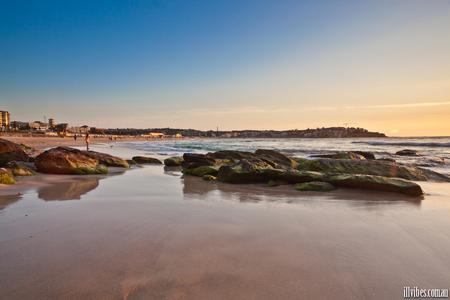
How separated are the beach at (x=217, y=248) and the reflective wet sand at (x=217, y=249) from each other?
10 mm

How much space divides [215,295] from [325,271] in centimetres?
98

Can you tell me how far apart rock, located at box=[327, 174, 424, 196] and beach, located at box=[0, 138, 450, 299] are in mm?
661

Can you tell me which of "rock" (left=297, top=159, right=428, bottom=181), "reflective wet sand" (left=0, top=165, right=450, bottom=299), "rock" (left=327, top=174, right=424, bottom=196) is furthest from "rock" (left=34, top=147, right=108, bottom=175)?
"rock" (left=297, top=159, right=428, bottom=181)

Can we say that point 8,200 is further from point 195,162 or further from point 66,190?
point 195,162

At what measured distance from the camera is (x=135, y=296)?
156 centimetres

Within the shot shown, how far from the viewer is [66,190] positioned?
4.83m

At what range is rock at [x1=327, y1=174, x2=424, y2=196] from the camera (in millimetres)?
4836

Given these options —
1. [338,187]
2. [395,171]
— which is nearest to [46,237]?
[338,187]

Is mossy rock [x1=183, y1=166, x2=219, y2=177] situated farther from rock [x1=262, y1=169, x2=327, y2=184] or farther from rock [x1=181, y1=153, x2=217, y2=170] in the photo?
rock [x1=262, y1=169, x2=327, y2=184]

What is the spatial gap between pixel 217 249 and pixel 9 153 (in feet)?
30.7

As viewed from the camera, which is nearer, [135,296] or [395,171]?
[135,296]

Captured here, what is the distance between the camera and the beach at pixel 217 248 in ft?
5.54

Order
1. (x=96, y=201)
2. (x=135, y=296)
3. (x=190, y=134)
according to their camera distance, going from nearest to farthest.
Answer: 1. (x=135, y=296)
2. (x=96, y=201)
3. (x=190, y=134)

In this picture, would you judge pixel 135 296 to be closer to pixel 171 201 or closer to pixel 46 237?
pixel 46 237
